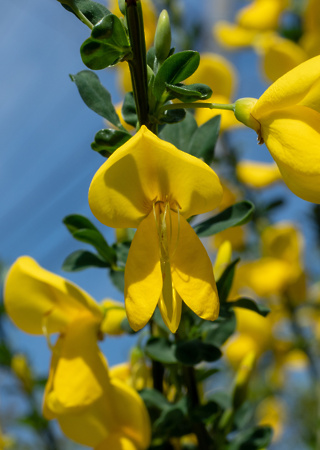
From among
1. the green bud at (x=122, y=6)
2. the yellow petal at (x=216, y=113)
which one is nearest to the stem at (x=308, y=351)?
the yellow petal at (x=216, y=113)

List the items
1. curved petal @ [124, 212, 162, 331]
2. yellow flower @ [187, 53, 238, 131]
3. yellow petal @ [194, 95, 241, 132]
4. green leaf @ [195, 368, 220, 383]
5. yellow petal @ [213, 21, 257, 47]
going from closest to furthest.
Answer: curved petal @ [124, 212, 162, 331] < green leaf @ [195, 368, 220, 383] < yellow petal @ [194, 95, 241, 132] < yellow flower @ [187, 53, 238, 131] < yellow petal @ [213, 21, 257, 47]

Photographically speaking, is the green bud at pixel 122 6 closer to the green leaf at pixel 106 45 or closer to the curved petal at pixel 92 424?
the green leaf at pixel 106 45

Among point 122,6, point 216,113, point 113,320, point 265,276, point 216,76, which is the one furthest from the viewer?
point 265,276

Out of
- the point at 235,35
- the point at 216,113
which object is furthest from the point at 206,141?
the point at 235,35

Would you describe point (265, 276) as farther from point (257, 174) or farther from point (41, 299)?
point (41, 299)

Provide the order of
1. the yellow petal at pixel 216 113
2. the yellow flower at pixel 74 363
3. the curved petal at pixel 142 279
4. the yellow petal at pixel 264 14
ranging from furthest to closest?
the yellow petal at pixel 264 14 → the yellow petal at pixel 216 113 → the yellow flower at pixel 74 363 → the curved petal at pixel 142 279

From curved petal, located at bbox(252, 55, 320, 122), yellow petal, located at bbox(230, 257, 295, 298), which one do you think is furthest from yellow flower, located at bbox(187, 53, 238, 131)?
curved petal, located at bbox(252, 55, 320, 122)

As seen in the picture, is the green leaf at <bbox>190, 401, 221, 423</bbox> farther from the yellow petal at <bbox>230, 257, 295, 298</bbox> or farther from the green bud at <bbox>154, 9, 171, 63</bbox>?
the yellow petal at <bbox>230, 257, 295, 298</bbox>
